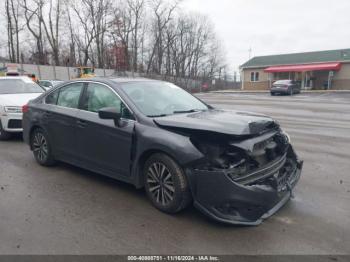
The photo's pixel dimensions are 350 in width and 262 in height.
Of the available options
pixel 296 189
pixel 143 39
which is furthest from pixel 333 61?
pixel 296 189

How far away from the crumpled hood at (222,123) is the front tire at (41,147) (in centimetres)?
258

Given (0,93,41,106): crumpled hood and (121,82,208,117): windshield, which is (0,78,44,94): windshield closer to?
(0,93,41,106): crumpled hood

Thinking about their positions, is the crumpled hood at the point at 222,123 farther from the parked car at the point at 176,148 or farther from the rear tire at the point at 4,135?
the rear tire at the point at 4,135

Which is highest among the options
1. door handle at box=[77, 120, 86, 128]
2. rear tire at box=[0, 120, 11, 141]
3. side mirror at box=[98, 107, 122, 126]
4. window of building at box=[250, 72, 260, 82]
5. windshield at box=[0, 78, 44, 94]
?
window of building at box=[250, 72, 260, 82]

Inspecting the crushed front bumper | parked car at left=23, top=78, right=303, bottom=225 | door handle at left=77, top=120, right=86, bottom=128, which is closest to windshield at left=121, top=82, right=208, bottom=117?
parked car at left=23, top=78, right=303, bottom=225

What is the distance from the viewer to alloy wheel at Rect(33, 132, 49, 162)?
551cm

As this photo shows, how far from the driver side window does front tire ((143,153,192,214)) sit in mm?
810

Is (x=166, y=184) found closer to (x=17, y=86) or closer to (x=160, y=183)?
(x=160, y=183)

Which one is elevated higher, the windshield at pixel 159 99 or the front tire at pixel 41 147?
the windshield at pixel 159 99

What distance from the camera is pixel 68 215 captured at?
12.3 feet

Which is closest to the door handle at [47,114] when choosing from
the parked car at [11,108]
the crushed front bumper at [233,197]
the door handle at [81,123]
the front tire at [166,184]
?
the door handle at [81,123]

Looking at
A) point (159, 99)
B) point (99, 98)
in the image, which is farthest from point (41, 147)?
point (159, 99)

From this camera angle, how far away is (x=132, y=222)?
11.8ft

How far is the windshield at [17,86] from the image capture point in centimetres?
870
